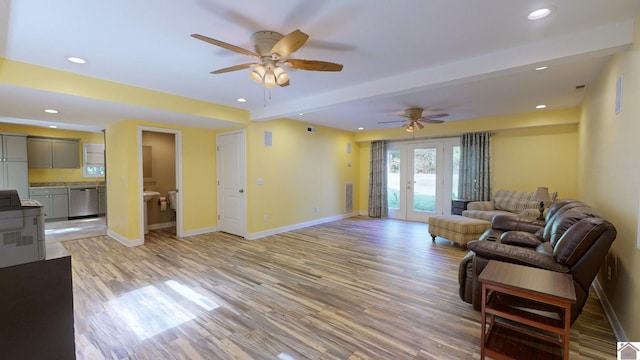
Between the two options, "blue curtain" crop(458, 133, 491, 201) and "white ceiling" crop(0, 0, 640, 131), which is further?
"blue curtain" crop(458, 133, 491, 201)

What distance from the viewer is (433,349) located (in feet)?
6.89

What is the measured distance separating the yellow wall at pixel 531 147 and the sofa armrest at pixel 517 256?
4287 mm

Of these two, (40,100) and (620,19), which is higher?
(620,19)

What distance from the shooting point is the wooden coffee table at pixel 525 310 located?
1684 mm

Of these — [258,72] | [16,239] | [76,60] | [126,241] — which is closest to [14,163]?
[126,241]

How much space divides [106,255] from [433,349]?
480cm

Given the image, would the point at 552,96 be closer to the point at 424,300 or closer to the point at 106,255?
the point at 424,300

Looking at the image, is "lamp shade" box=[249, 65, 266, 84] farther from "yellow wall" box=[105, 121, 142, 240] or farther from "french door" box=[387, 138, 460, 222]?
"french door" box=[387, 138, 460, 222]

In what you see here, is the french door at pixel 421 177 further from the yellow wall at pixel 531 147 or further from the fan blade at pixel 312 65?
the fan blade at pixel 312 65

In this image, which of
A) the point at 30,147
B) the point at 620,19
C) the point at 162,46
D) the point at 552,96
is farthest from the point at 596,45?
the point at 30,147

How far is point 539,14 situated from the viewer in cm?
207

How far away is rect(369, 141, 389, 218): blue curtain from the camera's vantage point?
786 centimetres

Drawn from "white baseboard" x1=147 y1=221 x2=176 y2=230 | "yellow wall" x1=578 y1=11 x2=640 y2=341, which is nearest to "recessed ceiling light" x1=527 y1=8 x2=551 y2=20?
"yellow wall" x1=578 y1=11 x2=640 y2=341

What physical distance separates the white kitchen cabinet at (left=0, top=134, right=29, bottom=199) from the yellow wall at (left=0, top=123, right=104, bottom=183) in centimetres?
44
